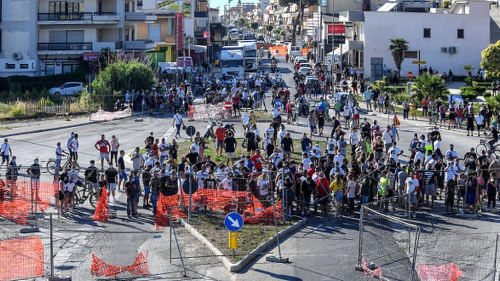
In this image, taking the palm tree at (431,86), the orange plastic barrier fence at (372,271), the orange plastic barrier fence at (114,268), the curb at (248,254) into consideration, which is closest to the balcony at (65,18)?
the palm tree at (431,86)

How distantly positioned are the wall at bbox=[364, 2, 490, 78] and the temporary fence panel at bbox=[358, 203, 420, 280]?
2065 inches

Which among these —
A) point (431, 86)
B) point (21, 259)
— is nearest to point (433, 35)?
point (431, 86)

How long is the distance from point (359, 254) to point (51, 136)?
24.7 meters

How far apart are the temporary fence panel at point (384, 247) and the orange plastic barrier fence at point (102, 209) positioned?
25.8 feet

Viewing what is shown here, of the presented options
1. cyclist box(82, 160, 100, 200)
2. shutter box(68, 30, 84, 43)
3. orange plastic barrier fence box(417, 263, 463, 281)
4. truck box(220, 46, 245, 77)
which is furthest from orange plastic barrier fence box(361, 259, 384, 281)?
truck box(220, 46, 245, 77)

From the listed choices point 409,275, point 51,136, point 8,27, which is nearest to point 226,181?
point 409,275

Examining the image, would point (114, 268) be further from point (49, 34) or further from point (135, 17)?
point (135, 17)

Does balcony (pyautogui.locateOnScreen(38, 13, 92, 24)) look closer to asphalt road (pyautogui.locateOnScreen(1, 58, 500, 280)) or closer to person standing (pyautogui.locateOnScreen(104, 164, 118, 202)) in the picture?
asphalt road (pyautogui.locateOnScreen(1, 58, 500, 280))

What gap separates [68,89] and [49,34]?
27.1 ft

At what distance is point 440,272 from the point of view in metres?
15.7

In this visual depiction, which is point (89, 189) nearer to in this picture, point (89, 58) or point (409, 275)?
point (409, 275)

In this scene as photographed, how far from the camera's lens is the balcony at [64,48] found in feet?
203

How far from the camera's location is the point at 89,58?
6075cm

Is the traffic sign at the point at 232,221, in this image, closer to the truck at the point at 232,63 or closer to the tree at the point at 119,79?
the tree at the point at 119,79
